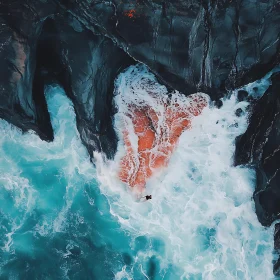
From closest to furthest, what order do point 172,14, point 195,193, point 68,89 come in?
point 172,14 < point 68,89 < point 195,193

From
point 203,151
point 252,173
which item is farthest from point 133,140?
point 252,173

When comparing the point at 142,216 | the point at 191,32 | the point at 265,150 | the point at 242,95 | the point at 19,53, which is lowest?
A: the point at 142,216

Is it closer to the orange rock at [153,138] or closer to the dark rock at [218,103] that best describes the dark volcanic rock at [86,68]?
the orange rock at [153,138]

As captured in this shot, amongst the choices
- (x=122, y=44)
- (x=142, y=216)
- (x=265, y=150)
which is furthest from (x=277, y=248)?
(x=122, y=44)

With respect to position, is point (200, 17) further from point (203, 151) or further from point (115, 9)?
point (203, 151)

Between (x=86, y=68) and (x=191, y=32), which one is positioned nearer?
(x=191, y=32)

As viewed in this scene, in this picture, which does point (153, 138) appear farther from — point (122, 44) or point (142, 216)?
point (122, 44)
